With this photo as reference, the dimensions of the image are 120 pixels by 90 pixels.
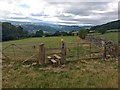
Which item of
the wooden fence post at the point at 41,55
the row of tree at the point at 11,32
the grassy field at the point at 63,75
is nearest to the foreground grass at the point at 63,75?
the grassy field at the point at 63,75

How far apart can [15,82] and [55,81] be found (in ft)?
5.55

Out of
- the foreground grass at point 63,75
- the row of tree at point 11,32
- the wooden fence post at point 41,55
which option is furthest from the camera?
the row of tree at point 11,32

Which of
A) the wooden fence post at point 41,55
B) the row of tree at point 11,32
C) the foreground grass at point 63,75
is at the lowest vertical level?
the foreground grass at point 63,75

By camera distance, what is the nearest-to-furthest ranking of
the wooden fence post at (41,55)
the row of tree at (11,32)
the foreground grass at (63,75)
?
the foreground grass at (63,75) → the wooden fence post at (41,55) → the row of tree at (11,32)

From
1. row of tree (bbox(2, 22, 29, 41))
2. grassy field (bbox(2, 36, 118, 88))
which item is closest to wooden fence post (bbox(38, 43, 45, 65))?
grassy field (bbox(2, 36, 118, 88))

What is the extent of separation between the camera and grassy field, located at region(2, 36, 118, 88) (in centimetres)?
857

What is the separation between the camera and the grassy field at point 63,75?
8.57 meters

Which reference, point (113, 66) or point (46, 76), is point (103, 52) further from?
point (46, 76)

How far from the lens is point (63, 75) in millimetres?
10219

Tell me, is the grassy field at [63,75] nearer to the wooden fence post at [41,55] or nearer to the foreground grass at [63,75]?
the foreground grass at [63,75]

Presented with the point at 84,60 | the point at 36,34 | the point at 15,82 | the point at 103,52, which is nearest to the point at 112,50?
the point at 103,52

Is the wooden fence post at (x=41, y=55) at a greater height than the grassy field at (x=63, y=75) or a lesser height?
greater

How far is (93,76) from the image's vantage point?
996 cm

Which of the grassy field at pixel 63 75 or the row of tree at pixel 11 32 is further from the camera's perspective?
the row of tree at pixel 11 32
